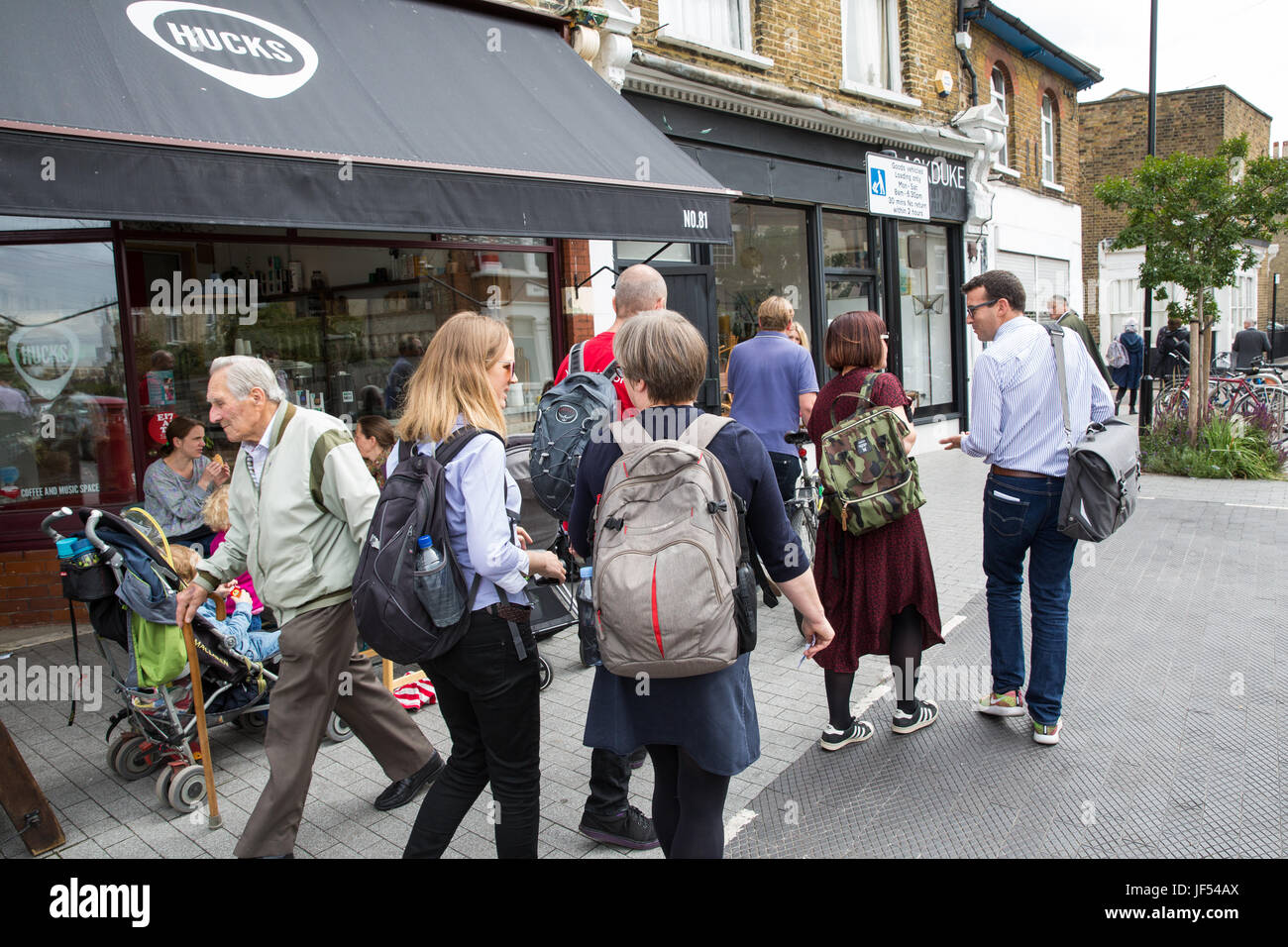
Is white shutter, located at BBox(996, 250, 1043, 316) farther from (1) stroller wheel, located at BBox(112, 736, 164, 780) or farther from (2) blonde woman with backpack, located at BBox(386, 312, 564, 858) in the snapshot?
(1) stroller wheel, located at BBox(112, 736, 164, 780)

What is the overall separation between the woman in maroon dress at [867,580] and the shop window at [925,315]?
31.3 feet

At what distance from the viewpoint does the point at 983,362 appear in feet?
13.5

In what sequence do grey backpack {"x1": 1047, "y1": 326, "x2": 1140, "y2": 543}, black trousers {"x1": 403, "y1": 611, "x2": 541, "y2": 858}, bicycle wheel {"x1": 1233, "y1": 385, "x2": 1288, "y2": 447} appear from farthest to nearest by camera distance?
1. bicycle wheel {"x1": 1233, "y1": 385, "x2": 1288, "y2": 447}
2. grey backpack {"x1": 1047, "y1": 326, "x2": 1140, "y2": 543}
3. black trousers {"x1": 403, "y1": 611, "x2": 541, "y2": 858}

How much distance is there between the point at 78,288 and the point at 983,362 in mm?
5757

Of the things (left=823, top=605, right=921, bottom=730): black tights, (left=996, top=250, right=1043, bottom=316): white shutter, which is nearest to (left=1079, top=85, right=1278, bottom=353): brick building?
(left=996, top=250, right=1043, bottom=316): white shutter

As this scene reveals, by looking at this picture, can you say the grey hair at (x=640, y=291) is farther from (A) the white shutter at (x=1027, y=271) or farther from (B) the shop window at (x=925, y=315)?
(A) the white shutter at (x=1027, y=271)

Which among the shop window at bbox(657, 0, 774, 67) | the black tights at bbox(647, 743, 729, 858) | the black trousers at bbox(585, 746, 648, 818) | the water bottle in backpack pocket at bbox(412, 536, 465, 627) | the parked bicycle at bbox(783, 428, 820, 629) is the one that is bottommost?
the black trousers at bbox(585, 746, 648, 818)

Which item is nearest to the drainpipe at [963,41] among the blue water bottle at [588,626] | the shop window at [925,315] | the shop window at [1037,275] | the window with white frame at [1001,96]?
the window with white frame at [1001,96]

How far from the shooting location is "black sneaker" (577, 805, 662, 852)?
3.40m

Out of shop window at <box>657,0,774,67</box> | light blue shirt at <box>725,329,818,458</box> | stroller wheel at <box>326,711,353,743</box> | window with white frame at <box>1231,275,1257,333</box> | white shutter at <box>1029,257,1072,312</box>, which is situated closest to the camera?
stroller wheel at <box>326,711,353,743</box>

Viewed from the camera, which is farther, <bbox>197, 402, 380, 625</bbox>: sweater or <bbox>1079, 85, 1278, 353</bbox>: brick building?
<bbox>1079, 85, 1278, 353</bbox>: brick building

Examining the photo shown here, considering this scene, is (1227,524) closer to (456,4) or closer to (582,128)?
(582,128)

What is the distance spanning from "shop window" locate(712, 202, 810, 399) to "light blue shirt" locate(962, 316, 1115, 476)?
6.00 meters
